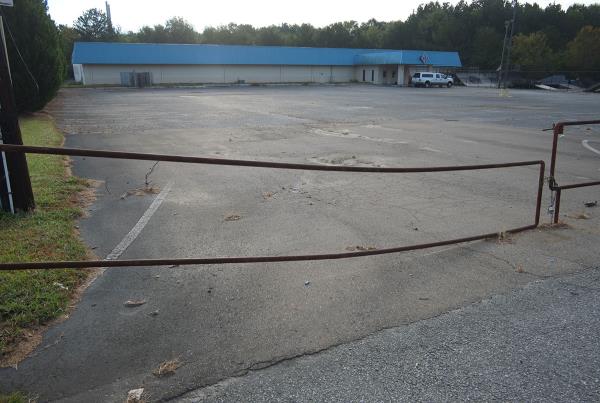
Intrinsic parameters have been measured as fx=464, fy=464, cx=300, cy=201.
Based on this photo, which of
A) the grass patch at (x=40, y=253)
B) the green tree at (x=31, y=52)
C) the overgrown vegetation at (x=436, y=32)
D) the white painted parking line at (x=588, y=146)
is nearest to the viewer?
the grass patch at (x=40, y=253)

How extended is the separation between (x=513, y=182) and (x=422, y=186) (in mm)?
1895

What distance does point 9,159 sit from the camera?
610 cm

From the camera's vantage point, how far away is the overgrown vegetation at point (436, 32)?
318 ft

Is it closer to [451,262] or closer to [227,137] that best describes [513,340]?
[451,262]

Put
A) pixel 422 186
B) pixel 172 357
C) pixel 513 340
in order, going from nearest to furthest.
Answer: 1. pixel 172 357
2. pixel 513 340
3. pixel 422 186

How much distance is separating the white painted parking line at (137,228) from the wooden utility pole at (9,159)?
1.56m

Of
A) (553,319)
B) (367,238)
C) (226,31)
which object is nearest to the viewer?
(553,319)

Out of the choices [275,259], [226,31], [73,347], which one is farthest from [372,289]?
[226,31]

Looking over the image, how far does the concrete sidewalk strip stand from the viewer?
2.98m

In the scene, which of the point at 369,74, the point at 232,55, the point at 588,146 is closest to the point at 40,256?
the point at 588,146

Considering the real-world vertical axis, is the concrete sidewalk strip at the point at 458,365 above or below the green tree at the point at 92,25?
below

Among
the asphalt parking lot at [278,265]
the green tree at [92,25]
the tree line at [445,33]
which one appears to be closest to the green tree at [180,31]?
the tree line at [445,33]

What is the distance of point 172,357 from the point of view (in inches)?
133

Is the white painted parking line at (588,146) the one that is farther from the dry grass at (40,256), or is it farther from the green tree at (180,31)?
the green tree at (180,31)
